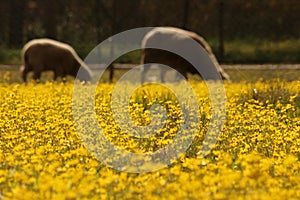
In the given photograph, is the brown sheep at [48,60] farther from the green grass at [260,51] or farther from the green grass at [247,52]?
the green grass at [260,51]

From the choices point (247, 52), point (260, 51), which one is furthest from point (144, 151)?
point (260, 51)

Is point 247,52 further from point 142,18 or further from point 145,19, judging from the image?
point 142,18

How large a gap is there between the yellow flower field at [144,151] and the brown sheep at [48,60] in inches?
256

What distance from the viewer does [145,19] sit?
27469mm

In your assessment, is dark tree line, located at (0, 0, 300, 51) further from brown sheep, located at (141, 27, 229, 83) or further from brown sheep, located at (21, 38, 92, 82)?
brown sheep, located at (141, 27, 229, 83)

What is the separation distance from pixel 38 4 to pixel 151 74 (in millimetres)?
8104

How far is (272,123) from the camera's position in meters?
8.62

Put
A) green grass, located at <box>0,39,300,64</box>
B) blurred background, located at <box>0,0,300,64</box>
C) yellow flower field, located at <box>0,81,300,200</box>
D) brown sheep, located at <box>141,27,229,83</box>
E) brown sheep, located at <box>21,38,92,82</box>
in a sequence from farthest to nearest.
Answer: blurred background, located at <box>0,0,300,64</box>, green grass, located at <box>0,39,300,64</box>, brown sheep, located at <box>21,38,92,82</box>, brown sheep, located at <box>141,27,229,83</box>, yellow flower field, located at <box>0,81,300,200</box>

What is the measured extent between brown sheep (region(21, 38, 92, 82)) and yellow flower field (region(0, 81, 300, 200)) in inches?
256

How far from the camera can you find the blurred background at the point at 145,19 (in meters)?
26.9

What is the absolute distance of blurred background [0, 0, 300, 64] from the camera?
26.9 meters

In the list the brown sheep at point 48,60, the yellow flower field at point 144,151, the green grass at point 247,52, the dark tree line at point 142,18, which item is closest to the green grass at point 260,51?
the green grass at point 247,52

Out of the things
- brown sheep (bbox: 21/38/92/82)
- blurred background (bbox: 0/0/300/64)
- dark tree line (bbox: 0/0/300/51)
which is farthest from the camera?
dark tree line (bbox: 0/0/300/51)

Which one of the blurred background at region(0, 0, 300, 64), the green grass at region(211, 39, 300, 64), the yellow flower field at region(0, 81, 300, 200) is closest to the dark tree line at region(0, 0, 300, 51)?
the blurred background at region(0, 0, 300, 64)
